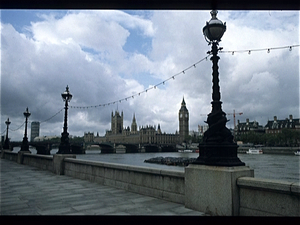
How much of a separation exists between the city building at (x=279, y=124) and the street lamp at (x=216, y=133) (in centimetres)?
13360

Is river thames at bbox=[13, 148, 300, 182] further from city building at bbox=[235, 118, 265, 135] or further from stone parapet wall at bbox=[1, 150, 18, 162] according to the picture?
city building at bbox=[235, 118, 265, 135]

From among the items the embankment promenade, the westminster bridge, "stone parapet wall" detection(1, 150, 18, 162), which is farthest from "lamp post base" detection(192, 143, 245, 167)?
the westminster bridge

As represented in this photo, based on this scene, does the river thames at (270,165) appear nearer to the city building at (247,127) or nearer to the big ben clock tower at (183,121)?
the city building at (247,127)

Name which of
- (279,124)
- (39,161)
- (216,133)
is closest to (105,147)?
(279,124)

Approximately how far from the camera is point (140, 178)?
795 centimetres

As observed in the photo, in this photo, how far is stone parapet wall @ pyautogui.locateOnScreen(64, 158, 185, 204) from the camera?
6.68 metres

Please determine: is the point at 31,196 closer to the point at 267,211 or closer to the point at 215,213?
the point at 215,213

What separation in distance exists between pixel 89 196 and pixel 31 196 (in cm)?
166

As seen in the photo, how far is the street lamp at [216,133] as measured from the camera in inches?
224

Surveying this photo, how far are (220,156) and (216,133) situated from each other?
542 mm

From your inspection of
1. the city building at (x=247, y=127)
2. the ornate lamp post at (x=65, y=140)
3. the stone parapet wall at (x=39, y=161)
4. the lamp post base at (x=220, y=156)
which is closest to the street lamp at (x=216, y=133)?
the lamp post base at (x=220, y=156)

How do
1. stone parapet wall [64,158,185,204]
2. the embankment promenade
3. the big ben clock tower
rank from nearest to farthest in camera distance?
1. the embankment promenade
2. stone parapet wall [64,158,185,204]
3. the big ben clock tower

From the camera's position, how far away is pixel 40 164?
699 inches

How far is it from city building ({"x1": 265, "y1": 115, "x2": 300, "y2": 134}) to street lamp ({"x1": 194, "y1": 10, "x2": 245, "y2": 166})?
133605 mm
